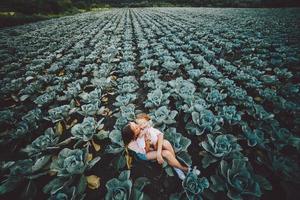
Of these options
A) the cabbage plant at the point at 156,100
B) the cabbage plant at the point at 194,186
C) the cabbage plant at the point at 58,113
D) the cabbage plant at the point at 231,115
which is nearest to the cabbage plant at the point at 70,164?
the cabbage plant at the point at 58,113

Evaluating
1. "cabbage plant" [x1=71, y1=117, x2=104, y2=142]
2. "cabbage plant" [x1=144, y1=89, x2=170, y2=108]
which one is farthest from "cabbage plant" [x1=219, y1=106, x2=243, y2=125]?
"cabbage plant" [x1=71, y1=117, x2=104, y2=142]

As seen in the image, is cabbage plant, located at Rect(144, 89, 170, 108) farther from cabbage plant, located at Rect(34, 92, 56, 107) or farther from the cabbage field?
cabbage plant, located at Rect(34, 92, 56, 107)

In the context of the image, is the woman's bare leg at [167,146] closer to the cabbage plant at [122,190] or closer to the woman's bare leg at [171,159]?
the woman's bare leg at [171,159]

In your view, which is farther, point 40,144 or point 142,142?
point 40,144

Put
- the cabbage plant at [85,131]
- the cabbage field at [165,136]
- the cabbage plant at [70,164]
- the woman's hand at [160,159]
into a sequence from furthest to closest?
the cabbage plant at [85,131] → the woman's hand at [160,159] → the cabbage plant at [70,164] → the cabbage field at [165,136]

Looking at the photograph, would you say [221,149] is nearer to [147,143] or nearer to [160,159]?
[160,159]

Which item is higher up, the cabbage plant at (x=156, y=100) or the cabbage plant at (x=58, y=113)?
the cabbage plant at (x=156, y=100)

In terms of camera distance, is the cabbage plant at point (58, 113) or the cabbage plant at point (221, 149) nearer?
the cabbage plant at point (221, 149)

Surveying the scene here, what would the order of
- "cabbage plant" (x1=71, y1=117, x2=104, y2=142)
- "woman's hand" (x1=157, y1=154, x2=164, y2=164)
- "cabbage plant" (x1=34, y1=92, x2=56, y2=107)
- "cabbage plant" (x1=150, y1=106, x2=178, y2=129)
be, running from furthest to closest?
"cabbage plant" (x1=34, y1=92, x2=56, y2=107) → "cabbage plant" (x1=150, y1=106, x2=178, y2=129) → "cabbage plant" (x1=71, y1=117, x2=104, y2=142) → "woman's hand" (x1=157, y1=154, x2=164, y2=164)

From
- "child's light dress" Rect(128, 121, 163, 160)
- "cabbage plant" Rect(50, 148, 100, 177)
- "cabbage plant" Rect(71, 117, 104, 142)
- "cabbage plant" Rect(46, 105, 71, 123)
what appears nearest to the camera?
"cabbage plant" Rect(50, 148, 100, 177)

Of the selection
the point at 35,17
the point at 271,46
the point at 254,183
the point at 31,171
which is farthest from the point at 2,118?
the point at 35,17

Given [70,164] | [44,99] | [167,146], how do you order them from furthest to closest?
[44,99], [167,146], [70,164]

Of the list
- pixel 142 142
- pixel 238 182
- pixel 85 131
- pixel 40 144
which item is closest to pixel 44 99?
pixel 40 144

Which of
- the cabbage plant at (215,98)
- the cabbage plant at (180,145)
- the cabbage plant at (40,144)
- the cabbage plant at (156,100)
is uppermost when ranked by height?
the cabbage plant at (215,98)
